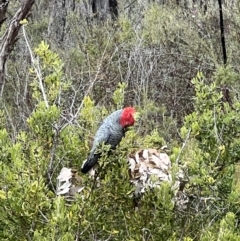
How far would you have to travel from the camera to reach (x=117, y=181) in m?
2.79

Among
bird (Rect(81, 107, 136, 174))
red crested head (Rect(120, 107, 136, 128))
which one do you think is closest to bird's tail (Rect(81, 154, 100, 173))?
bird (Rect(81, 107, 136, 174))

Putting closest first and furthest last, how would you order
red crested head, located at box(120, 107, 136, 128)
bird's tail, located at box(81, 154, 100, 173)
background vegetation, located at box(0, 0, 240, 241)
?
background vegetation, located at box(0, 0, 240, 241), bird's tail, located at box(81, 154, 100, 173), red crested head, located at box(120, 107, 136, 128)

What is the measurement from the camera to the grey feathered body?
9.51ft

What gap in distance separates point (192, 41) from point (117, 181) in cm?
542

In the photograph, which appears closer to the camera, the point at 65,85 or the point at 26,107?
the point at 65,85

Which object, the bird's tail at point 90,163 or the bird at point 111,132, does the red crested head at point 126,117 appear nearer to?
the bird at point 111,132

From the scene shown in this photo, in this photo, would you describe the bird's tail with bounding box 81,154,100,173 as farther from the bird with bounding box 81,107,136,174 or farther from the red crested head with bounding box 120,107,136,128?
the red crested head with bounding box 120,107,136,128

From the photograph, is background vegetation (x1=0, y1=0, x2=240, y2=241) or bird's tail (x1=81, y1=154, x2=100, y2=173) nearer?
background vegetation (x1=0, y1=0, x2=240, y2=241)

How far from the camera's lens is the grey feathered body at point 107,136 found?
9.51 feet

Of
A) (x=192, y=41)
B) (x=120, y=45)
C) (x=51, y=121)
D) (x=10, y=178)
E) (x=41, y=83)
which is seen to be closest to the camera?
(x=10, y=178)

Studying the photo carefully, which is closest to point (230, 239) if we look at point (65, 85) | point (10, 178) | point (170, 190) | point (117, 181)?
point (170, 190)

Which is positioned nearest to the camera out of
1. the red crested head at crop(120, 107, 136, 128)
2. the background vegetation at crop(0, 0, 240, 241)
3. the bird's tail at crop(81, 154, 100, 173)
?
the background vegetation at crop(0, 0, 240, 241)

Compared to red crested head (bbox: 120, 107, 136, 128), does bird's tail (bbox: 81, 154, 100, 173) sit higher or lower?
lower

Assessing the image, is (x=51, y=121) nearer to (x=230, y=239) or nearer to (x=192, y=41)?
(x=230, y=239)
